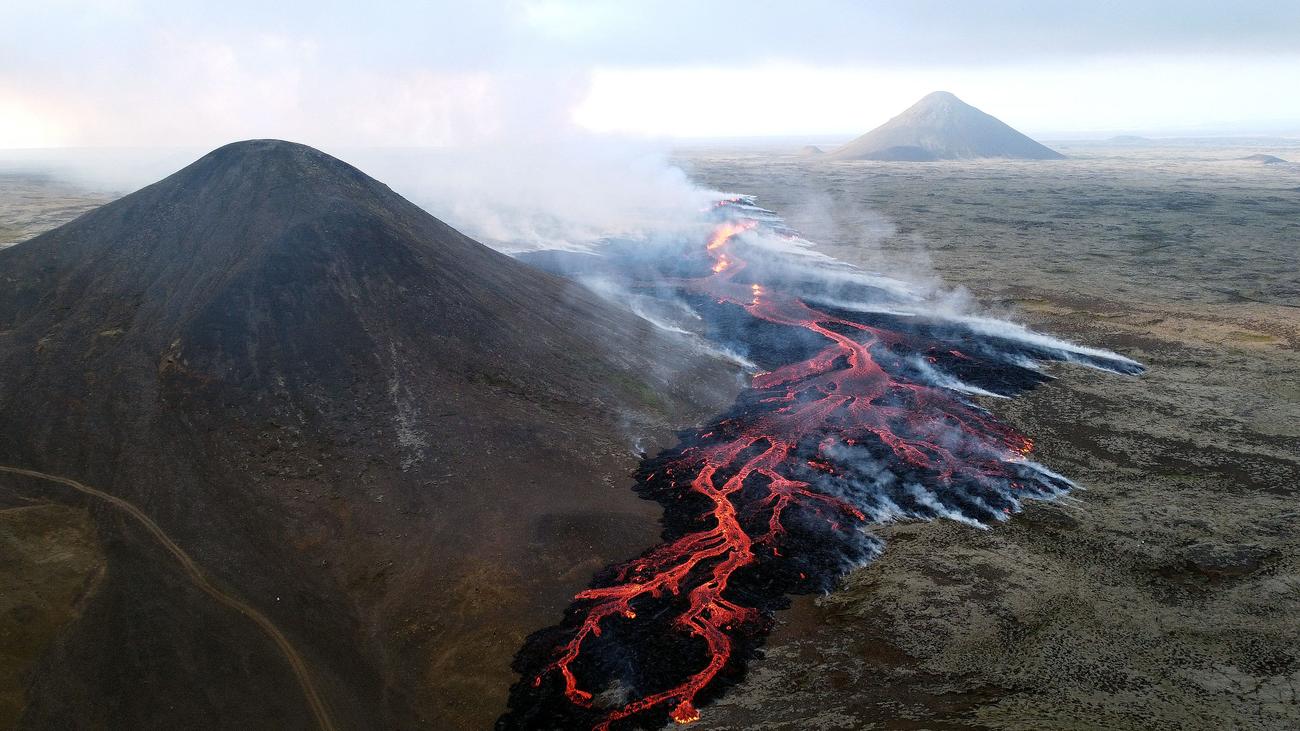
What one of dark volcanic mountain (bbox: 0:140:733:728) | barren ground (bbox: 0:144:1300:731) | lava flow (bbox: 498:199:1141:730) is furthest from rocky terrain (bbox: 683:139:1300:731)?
dark volcanic mountain (bbox: 0:140:733:728)

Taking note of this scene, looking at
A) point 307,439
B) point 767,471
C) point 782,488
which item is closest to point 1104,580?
point 782,488

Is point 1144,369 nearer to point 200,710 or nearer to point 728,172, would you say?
point 200,710

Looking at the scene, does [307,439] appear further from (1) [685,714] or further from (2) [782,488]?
(2) [782,488]

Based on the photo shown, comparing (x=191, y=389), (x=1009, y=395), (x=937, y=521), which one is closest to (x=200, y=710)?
(x=191, y=389)

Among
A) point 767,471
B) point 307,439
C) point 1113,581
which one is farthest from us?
point 767,471

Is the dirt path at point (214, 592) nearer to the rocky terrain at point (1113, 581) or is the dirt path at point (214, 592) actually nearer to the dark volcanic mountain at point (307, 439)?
the dark volcanic mountain at point (307, 439)
